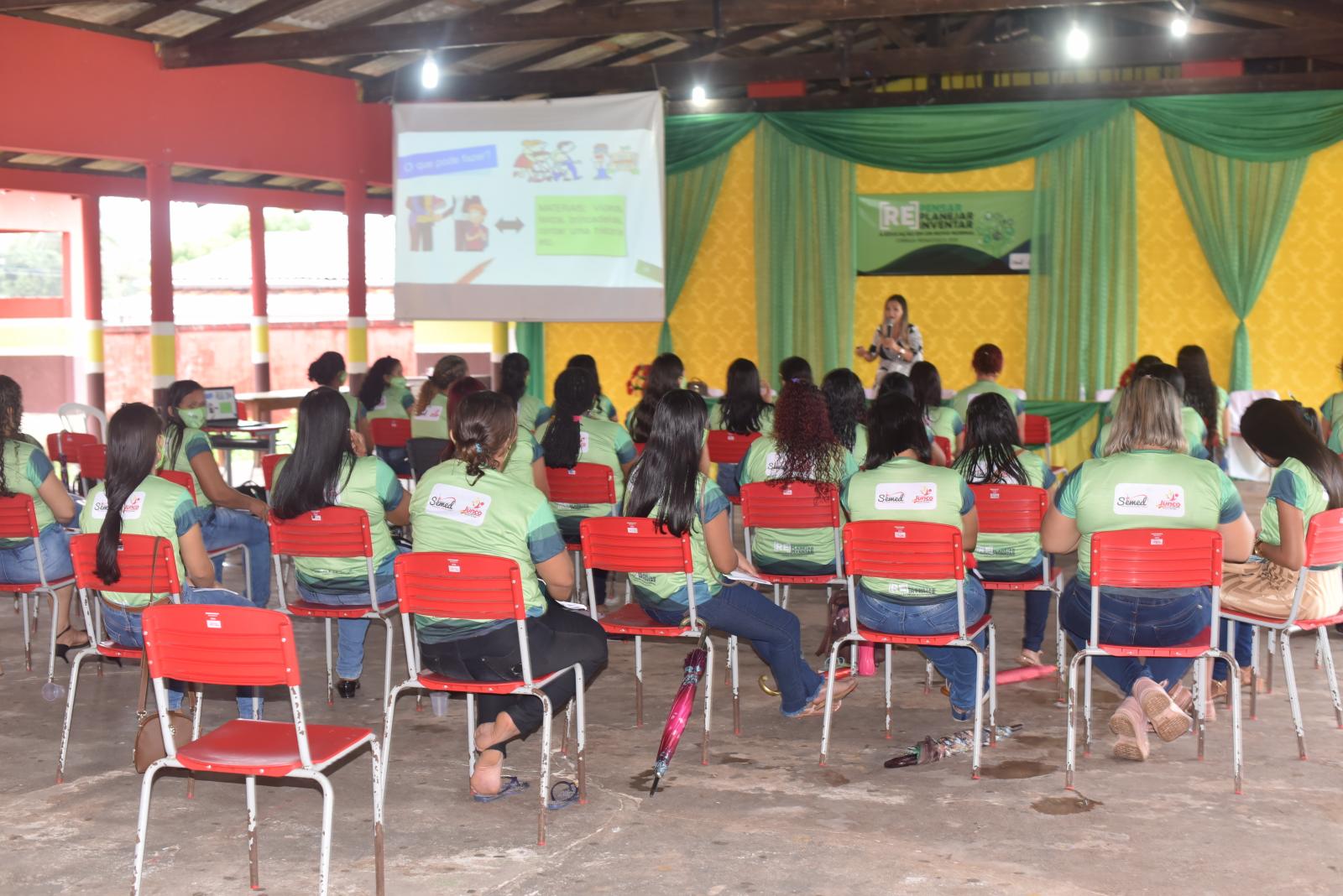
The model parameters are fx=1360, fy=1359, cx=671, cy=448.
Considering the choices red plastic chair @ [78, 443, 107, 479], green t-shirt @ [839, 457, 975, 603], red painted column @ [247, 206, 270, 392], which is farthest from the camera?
red painted column @ [247, 206, 270, 392]

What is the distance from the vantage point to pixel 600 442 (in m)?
6.18

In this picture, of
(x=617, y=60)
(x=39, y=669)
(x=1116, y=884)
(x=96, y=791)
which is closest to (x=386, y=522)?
(x=96, y=791)

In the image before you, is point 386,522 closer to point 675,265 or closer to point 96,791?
point 96,791

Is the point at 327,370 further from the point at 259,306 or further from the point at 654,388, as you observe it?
the point at 259,306

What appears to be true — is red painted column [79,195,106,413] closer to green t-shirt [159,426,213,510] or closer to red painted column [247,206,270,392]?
red painted column [247,206,270,392]

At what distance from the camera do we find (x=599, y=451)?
6184mm

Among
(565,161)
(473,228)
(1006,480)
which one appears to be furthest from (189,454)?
(565,161)

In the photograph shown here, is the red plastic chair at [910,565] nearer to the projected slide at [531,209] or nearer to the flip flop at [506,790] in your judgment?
the flip flop at [506,790]

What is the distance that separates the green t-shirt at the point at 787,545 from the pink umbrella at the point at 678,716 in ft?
3.21

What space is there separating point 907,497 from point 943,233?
735cm

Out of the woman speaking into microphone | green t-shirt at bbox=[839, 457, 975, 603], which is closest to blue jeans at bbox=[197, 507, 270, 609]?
green t-shirt at bbox=[839, 457, 975, 603]

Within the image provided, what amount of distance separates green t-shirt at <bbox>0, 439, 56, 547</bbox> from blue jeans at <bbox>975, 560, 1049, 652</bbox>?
3.60 metres

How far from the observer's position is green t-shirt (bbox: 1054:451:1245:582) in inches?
161

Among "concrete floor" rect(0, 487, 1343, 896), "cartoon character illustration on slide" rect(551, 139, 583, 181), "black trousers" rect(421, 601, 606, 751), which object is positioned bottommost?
"concrete floor" rect(0, 487, 1343, 896)
